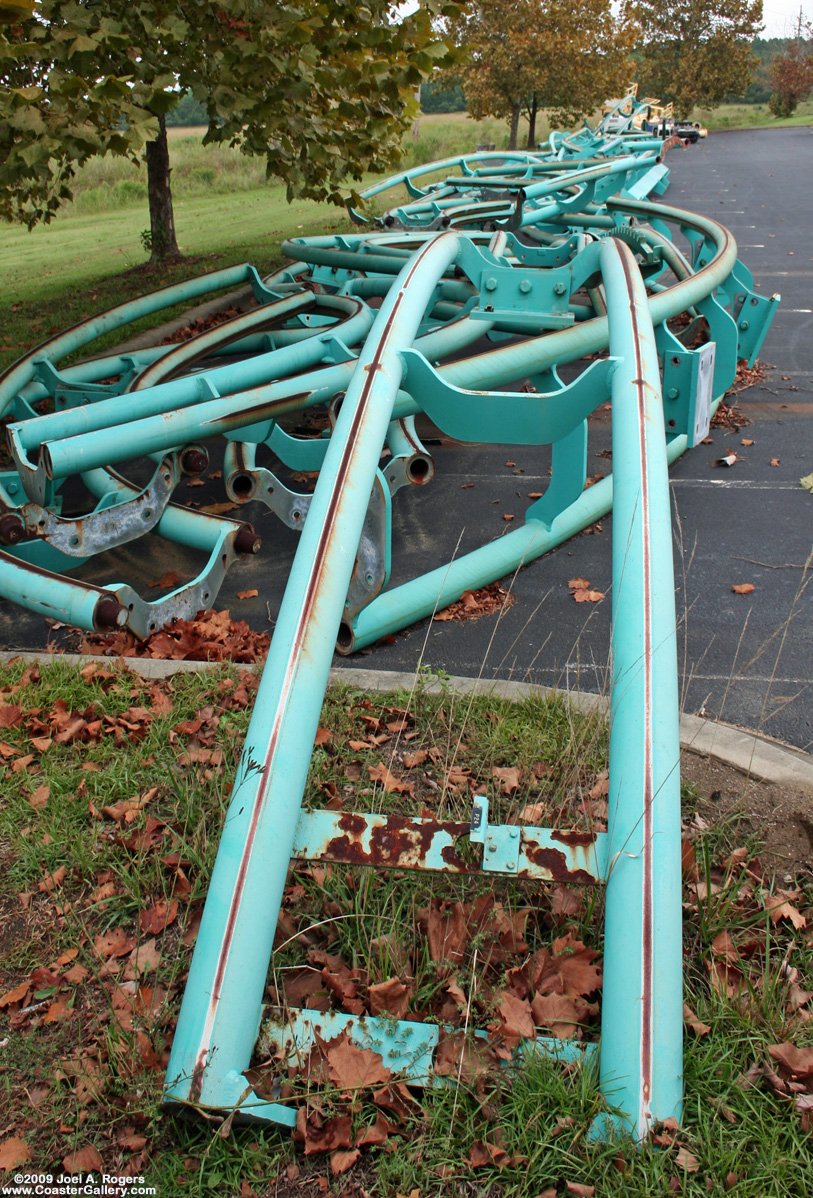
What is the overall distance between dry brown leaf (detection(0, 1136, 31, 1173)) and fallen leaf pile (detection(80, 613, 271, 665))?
2240 millimetres

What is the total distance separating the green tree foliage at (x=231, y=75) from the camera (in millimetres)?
5430

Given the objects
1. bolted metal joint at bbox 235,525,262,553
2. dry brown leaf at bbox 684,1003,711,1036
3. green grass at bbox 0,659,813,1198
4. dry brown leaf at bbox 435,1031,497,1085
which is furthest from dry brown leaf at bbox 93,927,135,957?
bolted metal joint at bbox 235,525,262,553

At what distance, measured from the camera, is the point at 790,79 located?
6831cm

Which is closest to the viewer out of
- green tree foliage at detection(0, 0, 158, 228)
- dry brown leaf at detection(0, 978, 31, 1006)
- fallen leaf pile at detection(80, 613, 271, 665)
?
dry brown leaf at detection(0, 978, 31, 1006)

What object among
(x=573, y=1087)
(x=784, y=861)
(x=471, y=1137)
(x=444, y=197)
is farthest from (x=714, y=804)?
(x=444, y=197)

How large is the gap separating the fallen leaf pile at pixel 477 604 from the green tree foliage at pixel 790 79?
78162mm

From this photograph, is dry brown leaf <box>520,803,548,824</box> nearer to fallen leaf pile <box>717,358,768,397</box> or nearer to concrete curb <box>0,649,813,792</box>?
concrete curb <box>0,649,813,792</box>

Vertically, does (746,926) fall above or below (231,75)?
below

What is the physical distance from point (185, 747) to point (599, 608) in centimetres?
226

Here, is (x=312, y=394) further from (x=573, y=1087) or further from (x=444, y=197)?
(x=444, y=197)

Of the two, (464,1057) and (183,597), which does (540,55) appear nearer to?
(183,597)

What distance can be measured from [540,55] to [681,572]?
32.6 metres

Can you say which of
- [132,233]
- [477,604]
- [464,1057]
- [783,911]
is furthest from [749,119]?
[464,1057]

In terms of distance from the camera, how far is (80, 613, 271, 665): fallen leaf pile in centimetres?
423
